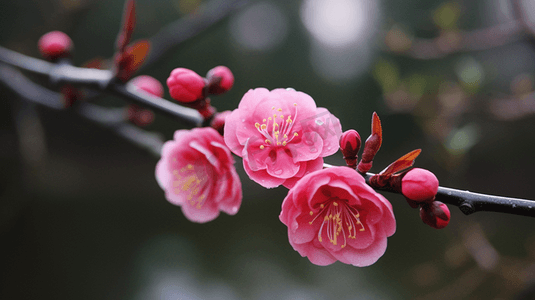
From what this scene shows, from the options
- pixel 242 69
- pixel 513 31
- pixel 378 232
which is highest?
pixel 513 31

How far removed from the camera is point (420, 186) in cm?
40

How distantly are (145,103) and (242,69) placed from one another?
4789 millimetres

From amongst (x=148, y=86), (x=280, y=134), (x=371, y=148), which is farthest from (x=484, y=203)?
(x=148, y=86)

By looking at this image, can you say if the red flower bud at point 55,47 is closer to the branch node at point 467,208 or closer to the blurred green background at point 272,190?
the blurred green background at point 272,190

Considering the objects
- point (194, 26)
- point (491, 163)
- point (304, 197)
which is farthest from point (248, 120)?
point (491, 163)

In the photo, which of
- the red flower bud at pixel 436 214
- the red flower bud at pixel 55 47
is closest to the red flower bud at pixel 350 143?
the red flower bud at pixel 436 214

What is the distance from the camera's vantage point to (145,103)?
63cm

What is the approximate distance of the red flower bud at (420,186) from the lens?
396 mm

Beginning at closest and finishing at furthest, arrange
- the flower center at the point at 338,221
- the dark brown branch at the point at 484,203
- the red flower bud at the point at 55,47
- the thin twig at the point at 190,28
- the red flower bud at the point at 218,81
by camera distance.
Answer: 1. the dark brown branch at the point at 484,203
2. the flower center at the point at 338,221
3. the red flower bud at the point at 218,81
4. the red flower bud at the point at 55,47
5. the thin twig at the point at 190,28

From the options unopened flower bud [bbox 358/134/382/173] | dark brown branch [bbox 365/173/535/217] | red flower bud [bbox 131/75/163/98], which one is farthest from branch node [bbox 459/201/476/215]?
red flower bud [bbox 131/75/163/98]

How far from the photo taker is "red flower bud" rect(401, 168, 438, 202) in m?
0.40

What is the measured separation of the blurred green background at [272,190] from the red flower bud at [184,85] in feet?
2.56

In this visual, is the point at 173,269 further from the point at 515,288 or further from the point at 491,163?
the point at 491,163

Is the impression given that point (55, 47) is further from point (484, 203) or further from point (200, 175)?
point (484, 203)
